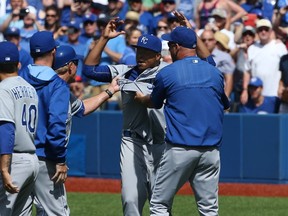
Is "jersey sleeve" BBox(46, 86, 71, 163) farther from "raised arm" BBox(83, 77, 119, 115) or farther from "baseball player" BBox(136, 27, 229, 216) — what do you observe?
"baseball player" BBox(136, 27, 229, 216)

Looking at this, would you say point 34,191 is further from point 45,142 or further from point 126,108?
point 126,108

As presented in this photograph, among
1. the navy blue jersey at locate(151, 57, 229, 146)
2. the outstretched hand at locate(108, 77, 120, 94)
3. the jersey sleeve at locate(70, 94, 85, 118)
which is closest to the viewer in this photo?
the navy blue jersey at locate(151, 57, 229, 146)

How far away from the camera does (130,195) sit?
8828mm

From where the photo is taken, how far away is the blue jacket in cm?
779

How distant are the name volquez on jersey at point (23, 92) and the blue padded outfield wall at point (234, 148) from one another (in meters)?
6.97

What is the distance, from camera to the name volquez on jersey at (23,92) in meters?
7.35

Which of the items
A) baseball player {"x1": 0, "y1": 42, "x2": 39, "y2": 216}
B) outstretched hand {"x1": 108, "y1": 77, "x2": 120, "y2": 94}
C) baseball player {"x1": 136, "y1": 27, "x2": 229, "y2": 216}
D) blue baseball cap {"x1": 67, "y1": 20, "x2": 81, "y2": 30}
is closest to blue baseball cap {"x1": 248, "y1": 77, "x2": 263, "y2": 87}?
blue baseball cap {"x1": 67, "y1": 20, "x2": 81, "y2": 30}

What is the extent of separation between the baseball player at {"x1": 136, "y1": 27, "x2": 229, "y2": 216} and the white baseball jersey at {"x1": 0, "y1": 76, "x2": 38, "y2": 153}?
127cm

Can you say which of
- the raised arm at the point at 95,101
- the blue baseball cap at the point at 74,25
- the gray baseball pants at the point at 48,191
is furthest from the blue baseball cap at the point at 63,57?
the blue baseball cap at the point at 74,25

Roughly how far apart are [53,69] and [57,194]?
3.64 feet

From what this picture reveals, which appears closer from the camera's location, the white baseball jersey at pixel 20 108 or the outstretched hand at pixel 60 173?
→ the white baseball jersey at pixel 20 108

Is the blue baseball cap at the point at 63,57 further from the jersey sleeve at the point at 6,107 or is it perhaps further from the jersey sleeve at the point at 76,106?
the jersey sleeve at the point at 6,107

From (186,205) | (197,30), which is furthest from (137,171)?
(197,30)

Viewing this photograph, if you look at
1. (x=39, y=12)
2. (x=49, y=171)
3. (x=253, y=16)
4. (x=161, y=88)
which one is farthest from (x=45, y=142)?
(x=39, y=12)
